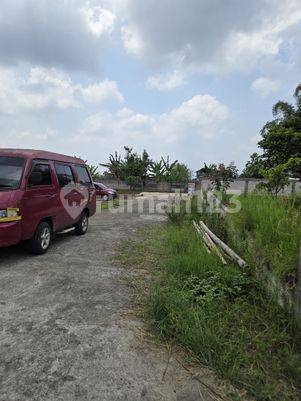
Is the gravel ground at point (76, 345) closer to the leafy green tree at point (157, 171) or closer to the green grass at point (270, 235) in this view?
the green grass at point (270, 235)

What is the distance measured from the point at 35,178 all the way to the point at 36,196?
0.35m

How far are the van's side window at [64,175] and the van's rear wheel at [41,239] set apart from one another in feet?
3.86

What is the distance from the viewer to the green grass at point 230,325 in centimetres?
271

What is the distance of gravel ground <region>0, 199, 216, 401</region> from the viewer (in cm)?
257

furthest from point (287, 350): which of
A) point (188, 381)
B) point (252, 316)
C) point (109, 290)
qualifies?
point (109, 290)

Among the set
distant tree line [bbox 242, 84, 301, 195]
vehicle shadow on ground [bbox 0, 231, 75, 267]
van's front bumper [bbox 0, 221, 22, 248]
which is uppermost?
distant tree line [bbox 242, 84, 301, 195]

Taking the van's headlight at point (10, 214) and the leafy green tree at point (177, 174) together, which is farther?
the leafy green tree at point (177, 174)

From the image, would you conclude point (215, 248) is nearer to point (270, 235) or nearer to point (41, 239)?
point (270, 235)

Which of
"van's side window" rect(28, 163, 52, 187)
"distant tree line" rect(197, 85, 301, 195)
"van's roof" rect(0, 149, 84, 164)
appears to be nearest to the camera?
"van's side window" rect(28, 163, 52, 187)

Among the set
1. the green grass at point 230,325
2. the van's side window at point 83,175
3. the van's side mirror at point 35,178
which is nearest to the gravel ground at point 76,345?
the green grass at point 230,325

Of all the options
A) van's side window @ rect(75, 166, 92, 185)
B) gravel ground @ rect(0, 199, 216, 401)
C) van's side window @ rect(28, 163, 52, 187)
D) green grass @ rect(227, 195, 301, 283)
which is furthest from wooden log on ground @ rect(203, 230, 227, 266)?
van's side window @ rect(75, 166, 92, 185)

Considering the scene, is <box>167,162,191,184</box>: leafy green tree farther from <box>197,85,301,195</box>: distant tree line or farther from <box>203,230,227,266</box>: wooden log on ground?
<box>203,230,227,266</box>: wooden log on ground

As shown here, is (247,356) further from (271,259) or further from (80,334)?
(80,334)

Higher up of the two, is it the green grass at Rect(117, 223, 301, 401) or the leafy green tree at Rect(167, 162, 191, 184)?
the leafy green tree at Rect(167, 162, 191, 184)
